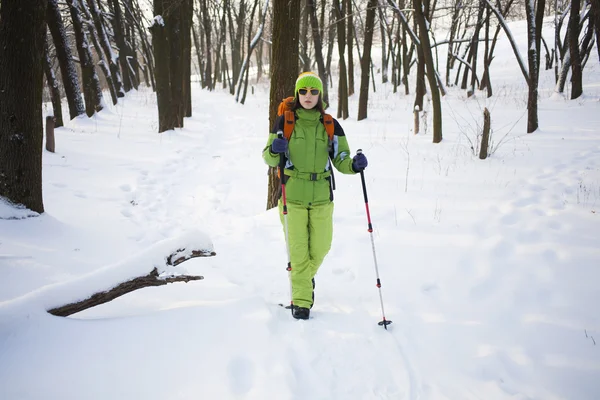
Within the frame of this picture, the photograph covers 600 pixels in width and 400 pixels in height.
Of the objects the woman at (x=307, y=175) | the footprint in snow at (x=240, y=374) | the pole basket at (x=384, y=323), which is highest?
the woman at (x=307, y=175)

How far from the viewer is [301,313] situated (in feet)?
10.7

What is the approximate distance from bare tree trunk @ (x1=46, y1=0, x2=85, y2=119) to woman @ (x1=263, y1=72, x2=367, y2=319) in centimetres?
1005

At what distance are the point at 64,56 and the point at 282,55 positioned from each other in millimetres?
8750

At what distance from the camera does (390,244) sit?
4504mm

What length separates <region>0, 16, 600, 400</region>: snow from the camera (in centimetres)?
240

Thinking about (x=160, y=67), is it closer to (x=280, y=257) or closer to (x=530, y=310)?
(x=280, y=257)

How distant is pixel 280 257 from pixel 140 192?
3.53 metres

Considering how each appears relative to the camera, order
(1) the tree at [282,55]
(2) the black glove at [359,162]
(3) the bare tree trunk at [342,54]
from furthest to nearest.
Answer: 1. (3) the bare tree trunk at [342,54]
2. (1) the tree at [282,55]
3. (2) the black glove at [359,162]

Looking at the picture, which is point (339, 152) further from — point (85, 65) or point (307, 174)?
point (85, 65)

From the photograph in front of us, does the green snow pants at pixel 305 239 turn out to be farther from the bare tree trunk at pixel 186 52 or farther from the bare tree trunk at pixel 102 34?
the bare tree trunk at pixel 102 34

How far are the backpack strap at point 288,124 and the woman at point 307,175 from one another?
0.04 m

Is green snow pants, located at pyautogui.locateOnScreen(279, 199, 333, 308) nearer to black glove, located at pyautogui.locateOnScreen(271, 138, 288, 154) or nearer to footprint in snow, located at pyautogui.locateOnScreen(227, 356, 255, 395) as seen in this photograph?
black glove, located at pyautogui.locateOnScreen(271, 138, 288, 154)

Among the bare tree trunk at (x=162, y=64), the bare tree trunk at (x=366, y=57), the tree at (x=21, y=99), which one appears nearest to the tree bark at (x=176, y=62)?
the bare tree trunk at (x=162, y=64)

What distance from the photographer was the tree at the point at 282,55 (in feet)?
17.2
